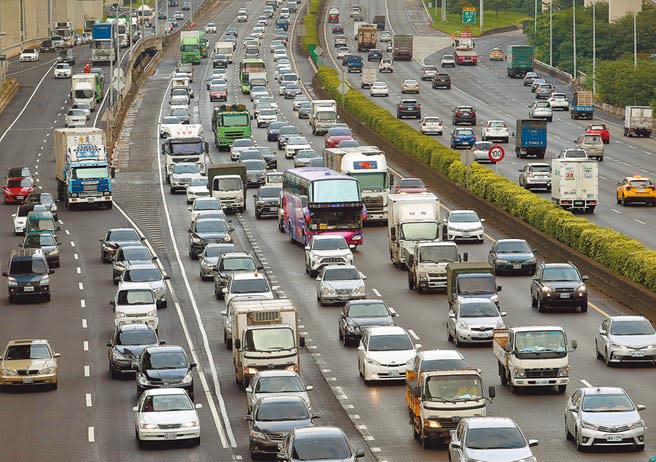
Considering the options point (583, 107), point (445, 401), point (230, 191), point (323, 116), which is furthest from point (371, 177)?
point (583, 107)

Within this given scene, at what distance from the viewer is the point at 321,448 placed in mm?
34312

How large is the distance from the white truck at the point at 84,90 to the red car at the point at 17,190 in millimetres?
48925

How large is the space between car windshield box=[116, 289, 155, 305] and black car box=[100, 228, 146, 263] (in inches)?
583

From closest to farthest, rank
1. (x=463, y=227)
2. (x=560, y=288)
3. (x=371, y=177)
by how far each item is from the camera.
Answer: (x=560, y=288) → (x=463, y=227) → (x=371, y=177)

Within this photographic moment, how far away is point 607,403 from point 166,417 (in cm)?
1004

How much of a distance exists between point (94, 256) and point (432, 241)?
16.0m

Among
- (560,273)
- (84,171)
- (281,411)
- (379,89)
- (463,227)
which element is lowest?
(379,89)

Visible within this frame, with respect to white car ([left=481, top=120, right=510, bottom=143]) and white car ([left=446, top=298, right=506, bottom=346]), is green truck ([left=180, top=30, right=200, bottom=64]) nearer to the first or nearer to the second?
white car ([left=481, top=120, right=510, bottom=143])

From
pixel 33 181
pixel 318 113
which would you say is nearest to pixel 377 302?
pixel 33 181

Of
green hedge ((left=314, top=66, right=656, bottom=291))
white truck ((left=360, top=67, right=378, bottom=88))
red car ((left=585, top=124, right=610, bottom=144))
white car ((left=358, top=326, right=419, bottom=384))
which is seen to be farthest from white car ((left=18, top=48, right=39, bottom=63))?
white car ((left=358, top=326, right=419, bottom=384))

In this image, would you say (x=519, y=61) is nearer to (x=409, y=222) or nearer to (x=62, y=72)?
(x=62, y=72)

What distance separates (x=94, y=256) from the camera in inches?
2931

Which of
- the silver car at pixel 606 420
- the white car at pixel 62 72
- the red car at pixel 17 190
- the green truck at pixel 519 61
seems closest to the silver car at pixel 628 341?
the silver car at pixel 606 420

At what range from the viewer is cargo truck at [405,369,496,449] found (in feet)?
128
